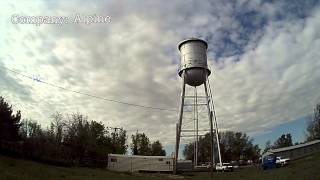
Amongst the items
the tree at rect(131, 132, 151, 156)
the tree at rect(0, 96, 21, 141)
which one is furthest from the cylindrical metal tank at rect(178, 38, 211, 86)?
the tree at rect(131, 132, 151, 156)

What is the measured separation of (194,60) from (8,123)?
92.7 feet

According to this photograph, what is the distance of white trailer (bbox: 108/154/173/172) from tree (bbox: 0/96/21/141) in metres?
18.0

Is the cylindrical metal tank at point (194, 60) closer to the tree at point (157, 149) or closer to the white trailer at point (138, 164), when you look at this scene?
the white trailer at point (138, 164)

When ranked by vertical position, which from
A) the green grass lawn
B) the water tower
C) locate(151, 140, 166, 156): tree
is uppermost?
the water tower

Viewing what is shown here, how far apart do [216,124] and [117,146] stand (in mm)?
38979

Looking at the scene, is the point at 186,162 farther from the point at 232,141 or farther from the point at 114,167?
the point at 232,141

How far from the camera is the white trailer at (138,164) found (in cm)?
6331

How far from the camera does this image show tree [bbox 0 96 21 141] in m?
49.2

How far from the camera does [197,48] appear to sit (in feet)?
176

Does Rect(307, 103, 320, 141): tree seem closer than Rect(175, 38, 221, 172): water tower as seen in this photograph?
No

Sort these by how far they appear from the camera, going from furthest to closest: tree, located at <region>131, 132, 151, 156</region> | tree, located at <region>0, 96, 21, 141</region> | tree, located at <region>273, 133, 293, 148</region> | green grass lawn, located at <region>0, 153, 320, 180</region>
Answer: tree, located at <region>273, 133, 293, 148</region>, tree, located at <region>131, 132, 151, 156</region>, tree, located at <region>0, 96, 21, 141</region>, green grass lawn, located at <region>0, 153, 320, 180</region>

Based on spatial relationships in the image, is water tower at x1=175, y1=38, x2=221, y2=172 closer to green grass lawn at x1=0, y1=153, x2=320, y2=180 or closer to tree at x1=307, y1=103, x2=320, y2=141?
green grass lawn at x1=0, y1=153, x2=320, y2=180

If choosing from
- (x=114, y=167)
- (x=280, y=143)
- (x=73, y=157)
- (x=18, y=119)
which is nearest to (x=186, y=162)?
(x=114, y=167)

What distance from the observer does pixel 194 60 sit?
5312cm
